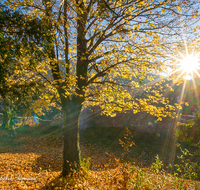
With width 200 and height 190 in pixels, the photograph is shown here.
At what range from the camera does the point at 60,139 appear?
14305 millimetres

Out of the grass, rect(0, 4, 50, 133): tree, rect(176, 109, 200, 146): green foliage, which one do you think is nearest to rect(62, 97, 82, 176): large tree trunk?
the grass

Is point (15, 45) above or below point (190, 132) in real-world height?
above

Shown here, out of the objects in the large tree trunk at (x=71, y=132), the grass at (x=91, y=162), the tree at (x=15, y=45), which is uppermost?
the tree at (x=15, y=45)

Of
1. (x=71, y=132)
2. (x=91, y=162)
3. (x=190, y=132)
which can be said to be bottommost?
(x=91, y=162)

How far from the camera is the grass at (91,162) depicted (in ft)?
13.1

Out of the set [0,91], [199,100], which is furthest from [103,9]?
[199,100]

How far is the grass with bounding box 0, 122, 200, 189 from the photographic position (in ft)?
13.1

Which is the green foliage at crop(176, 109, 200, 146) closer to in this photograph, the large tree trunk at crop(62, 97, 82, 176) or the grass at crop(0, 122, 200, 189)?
the grass at crop(0, 122, 200, 189)

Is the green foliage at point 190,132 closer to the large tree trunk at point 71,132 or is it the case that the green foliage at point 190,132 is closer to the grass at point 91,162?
the grass at point 91,162

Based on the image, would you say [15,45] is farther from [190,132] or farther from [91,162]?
[190,132]

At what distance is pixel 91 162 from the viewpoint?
29.5 feet

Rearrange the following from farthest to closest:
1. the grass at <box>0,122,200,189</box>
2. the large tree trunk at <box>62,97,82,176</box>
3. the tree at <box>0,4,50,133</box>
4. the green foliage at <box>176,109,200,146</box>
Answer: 1. the green foliage at <box>176,109,200,146</box>
2. the large tree trunk at <box>62,97,82,176</box>
3. the grass at <box>0,122,200,189</box>
4. the tree at <box>0,4,50,133</box>

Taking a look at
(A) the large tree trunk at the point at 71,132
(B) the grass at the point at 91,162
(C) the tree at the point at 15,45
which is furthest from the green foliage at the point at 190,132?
(C) the tree at the point at 15,45

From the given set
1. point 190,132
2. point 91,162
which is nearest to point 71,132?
point 91,162
